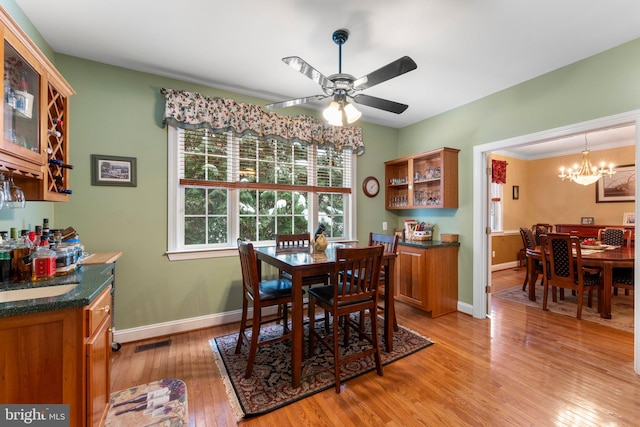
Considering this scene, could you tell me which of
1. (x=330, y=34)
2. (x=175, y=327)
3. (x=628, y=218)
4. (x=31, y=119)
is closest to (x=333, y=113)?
(x=330, y=34)

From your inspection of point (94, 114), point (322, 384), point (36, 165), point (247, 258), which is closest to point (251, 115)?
point (94, 114)

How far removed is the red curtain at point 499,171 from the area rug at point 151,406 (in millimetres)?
6155

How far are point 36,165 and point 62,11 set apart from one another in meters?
1.23

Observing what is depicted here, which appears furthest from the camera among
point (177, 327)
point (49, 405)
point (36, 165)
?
point (177, 327)

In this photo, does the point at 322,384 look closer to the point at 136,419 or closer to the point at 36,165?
the point at 136,419

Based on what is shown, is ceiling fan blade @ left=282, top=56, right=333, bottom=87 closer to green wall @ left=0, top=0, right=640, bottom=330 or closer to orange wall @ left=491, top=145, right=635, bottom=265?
green wall @ left=0, top=0, right=640, bottom=330

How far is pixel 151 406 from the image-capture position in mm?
1798

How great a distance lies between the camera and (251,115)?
315 centimetres

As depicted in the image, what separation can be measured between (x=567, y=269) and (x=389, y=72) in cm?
358

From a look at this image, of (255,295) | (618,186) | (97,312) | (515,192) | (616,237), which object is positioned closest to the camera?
(97,312)

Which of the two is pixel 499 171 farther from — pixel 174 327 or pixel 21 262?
pixel 21 262

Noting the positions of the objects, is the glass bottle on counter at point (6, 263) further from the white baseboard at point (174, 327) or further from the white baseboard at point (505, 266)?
the white baseboard at point (505, 266)

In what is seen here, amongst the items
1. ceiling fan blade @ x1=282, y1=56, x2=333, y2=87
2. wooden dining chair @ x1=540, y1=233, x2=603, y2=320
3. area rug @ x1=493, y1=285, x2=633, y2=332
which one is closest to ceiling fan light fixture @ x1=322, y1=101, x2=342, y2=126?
ceiling fan blade @ x1=282, y1=56, x2=333, y2=87

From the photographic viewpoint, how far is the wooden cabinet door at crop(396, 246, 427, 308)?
3.34 metres
